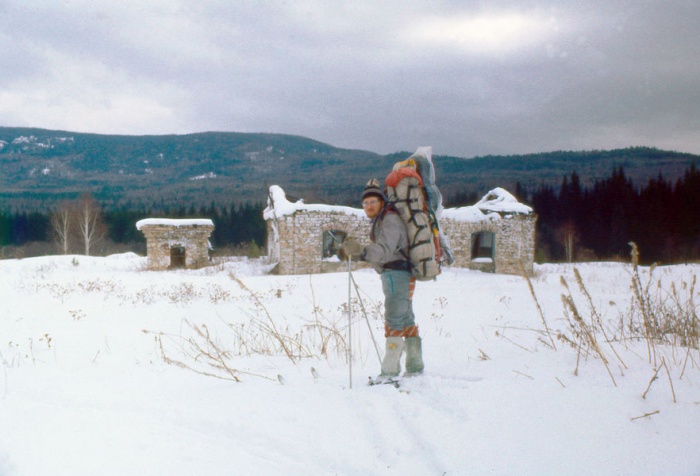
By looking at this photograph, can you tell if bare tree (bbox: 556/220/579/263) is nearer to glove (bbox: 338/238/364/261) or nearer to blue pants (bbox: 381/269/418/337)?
blue pants (bbox: 381/269/418/337)

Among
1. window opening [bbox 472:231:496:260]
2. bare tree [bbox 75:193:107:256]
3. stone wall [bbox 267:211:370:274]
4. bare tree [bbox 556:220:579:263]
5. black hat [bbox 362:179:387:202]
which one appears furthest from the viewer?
bare tree [bbox 556:220:579:263]

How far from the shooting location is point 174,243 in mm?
18250

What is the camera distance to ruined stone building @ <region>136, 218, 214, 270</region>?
58.6ft

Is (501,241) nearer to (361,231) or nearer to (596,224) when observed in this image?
(361,231)

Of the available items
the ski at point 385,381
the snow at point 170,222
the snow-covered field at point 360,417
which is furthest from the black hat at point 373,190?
the snow at point 170,222

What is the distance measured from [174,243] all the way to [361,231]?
313 inches

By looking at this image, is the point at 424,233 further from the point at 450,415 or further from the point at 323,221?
the point at 323,221

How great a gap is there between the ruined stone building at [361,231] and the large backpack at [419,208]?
39.5 ft

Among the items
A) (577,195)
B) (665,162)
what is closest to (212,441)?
(577,195)

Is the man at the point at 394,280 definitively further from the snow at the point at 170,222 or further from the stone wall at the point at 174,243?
the stone wall at the point at 174,243

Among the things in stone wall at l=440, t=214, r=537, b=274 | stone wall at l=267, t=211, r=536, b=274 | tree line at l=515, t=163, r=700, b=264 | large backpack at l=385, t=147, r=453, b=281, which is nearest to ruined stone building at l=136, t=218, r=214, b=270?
stone wall at l=267, t=211, r=536, b=274

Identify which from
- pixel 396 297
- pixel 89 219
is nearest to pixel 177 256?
pixel 396 297

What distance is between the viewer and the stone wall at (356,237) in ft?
53.3

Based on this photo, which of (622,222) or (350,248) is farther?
(622,222)
